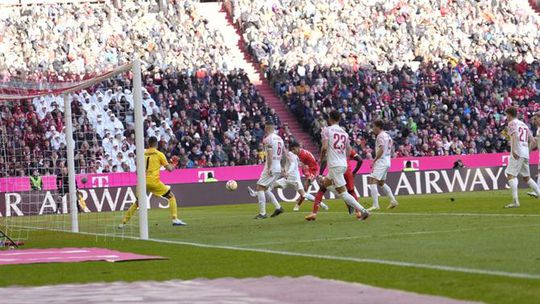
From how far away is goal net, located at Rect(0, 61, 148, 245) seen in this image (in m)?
27.2

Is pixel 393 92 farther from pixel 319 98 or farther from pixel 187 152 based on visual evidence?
pixel 187 152

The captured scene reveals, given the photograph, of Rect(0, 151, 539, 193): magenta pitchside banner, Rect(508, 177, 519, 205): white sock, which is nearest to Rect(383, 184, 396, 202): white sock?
Rect(508, 177, 519, 205): white sock

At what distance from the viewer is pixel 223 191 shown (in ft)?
134

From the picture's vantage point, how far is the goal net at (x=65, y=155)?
89.3ft

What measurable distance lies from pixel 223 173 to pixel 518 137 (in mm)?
18134

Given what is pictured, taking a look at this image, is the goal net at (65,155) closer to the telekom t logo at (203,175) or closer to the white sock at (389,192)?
the telekom t logo at (203,175)

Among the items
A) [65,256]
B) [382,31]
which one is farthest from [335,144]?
[382,31]

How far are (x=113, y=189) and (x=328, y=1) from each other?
23.4 meters

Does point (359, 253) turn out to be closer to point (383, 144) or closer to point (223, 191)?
point (383, 144)

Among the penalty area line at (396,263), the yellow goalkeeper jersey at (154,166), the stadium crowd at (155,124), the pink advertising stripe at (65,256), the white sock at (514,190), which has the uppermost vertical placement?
the stadium crowd at (155,124)

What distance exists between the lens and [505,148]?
167 feet

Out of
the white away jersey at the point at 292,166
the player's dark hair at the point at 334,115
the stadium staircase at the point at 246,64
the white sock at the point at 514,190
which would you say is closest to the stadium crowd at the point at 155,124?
the stadium staircase at the point at 246,64

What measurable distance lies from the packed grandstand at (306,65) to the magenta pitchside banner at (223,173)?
1355 millimetres

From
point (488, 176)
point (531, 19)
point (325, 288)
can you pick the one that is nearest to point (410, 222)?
point (325, 288)
